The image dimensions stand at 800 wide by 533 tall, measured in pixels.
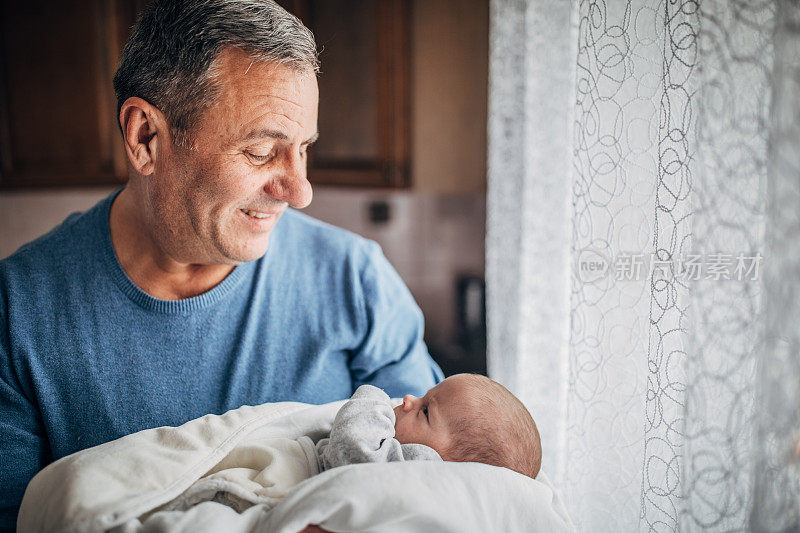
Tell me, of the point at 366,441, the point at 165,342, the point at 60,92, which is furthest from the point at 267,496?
the point at 60,92

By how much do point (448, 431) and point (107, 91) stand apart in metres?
2.23

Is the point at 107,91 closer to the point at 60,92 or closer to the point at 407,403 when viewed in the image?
the point at 60,92

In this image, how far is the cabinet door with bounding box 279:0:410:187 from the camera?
2.12 metres

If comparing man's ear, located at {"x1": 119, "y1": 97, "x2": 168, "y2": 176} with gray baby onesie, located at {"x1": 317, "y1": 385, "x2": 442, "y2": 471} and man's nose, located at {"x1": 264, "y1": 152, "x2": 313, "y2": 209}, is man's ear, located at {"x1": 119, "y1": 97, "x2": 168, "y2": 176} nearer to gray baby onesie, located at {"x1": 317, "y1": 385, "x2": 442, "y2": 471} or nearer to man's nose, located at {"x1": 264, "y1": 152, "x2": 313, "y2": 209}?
man's nose, located at {"x1": 264, "y1": 152, "x2": 313, "y2": 209}

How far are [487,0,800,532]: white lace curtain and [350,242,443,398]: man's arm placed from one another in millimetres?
245

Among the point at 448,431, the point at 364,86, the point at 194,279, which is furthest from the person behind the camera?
the point at 364,86

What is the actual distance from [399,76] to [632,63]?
1447 mm

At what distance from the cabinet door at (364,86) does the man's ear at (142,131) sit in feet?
4.12

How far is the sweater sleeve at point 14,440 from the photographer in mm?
946

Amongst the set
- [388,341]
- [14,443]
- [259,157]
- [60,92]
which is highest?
[60,92]

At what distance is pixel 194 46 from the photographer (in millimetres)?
897

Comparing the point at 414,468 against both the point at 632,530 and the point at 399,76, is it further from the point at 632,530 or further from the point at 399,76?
the point at 399,76

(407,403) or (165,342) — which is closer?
(407,403)

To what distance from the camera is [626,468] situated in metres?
0.90
